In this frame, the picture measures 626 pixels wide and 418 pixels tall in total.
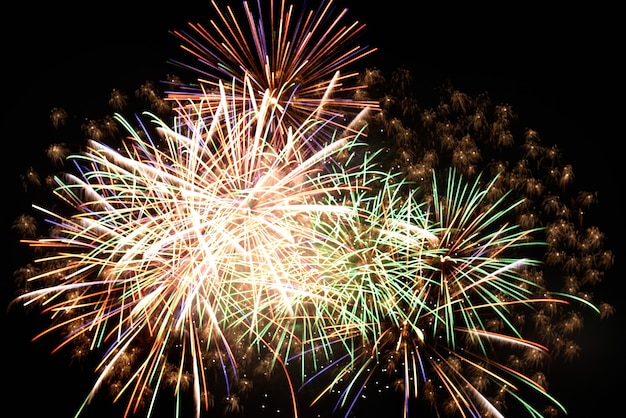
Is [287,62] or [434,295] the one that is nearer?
[287,62]

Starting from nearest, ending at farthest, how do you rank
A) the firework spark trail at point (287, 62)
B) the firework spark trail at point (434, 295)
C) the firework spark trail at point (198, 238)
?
the firework spark trail at point (198, 238), the firework spark trail at point (434, 295), the firework spark trail at point (287, 62)

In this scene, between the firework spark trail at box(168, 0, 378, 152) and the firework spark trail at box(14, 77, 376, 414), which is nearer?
the firework spark trail at box(14, 77, 376, 414)

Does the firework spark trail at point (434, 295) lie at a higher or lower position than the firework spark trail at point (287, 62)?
lower

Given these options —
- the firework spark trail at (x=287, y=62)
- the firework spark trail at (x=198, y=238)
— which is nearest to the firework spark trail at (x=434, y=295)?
the firework spark trail at (x=198, y=238)

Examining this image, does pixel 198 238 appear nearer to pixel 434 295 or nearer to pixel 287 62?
pixel 287 62

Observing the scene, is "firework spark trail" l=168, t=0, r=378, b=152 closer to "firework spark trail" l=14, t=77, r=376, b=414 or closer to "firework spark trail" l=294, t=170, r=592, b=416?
"firework spark trail" l=14, t=77, r=376, b=414

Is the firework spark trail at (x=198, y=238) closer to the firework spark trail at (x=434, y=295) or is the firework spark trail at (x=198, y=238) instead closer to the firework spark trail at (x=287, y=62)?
the firework spark trail at (x=287, y=62)

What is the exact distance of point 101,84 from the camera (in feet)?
33.7

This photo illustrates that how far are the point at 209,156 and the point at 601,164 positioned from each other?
26.4ft

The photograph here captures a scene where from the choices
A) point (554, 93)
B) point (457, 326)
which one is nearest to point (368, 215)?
point (457, 326)

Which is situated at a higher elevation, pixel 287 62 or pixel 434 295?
pixel 287 62

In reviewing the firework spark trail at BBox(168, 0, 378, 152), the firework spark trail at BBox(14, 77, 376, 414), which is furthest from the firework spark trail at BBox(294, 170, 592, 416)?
the firework spark trail at BBox(168, 0, 378, 152)

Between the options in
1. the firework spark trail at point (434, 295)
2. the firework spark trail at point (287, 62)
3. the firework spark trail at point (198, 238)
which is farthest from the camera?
the firework spark trail at point (287, 62)

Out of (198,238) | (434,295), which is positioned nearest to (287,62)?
(198,238)
